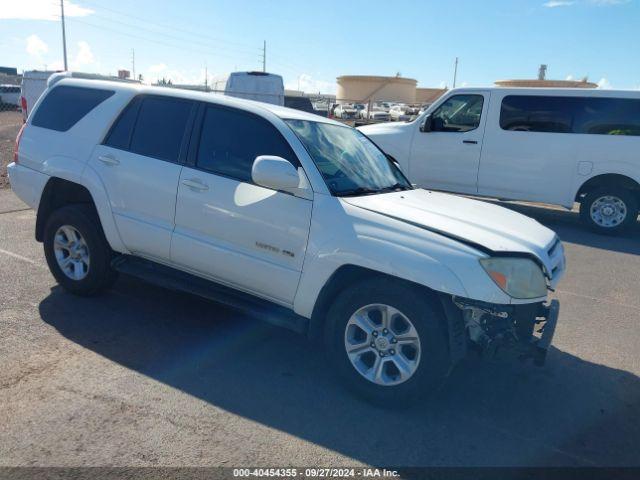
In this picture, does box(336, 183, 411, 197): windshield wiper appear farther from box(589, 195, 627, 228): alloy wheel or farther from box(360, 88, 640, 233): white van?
box(589, 195, 627, 228): alloy wheel

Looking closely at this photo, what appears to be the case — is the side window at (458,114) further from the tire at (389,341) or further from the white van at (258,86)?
the white van at (258,86)

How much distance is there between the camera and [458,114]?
9602 mm

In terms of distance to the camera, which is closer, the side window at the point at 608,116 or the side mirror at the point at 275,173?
the side mirror at the point at 275,173

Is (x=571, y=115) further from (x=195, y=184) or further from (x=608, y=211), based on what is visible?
(x=195, y=184)

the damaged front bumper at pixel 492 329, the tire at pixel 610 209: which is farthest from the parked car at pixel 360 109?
the damaged front bumper at pixel 492 329

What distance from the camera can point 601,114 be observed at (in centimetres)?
870

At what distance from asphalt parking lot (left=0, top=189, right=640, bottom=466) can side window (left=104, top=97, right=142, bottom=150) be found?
4.62ft

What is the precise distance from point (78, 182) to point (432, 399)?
331 cm

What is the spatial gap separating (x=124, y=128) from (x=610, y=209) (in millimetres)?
7645

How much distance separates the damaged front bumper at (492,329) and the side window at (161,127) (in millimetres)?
2405

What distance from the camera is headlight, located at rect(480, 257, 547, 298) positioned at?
3.16m

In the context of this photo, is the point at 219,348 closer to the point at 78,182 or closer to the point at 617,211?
the point at 78,182

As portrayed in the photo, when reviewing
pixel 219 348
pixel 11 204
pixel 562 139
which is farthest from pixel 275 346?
pixel 562 139

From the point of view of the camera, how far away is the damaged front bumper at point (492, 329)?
3215 mm
